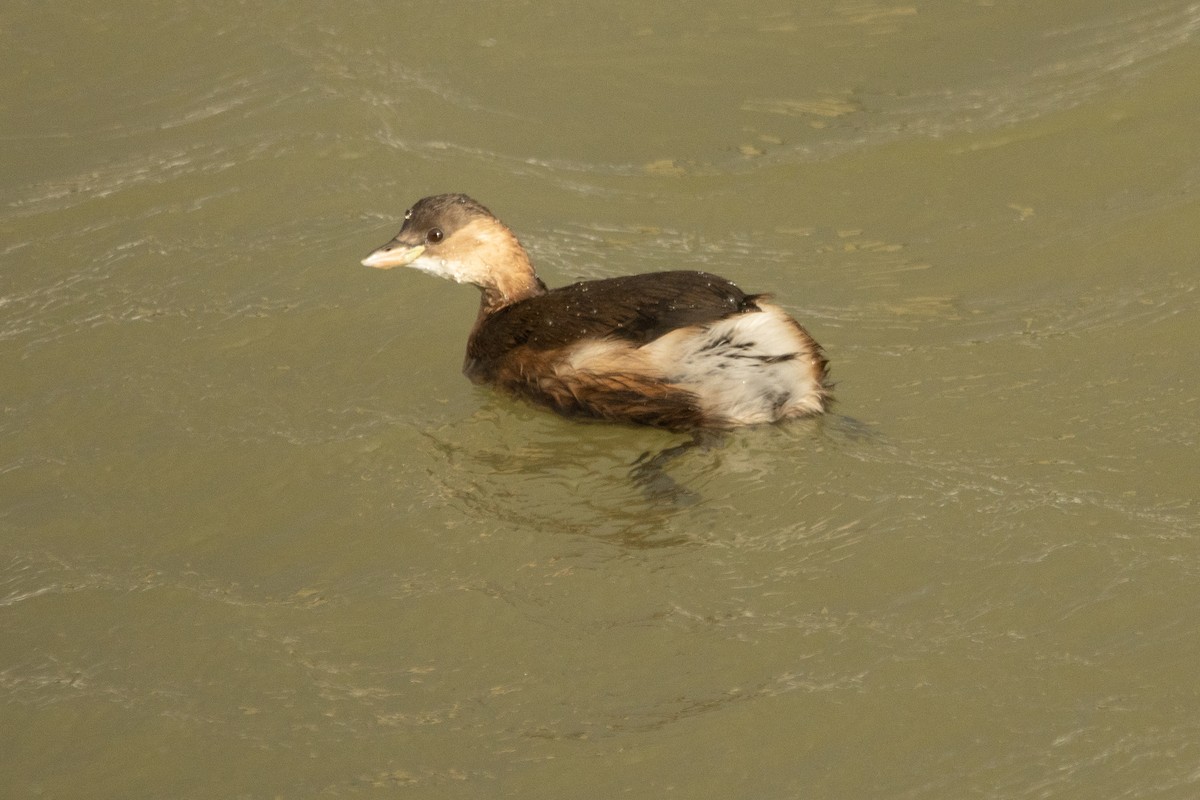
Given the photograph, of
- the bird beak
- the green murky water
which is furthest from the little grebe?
the bird beak

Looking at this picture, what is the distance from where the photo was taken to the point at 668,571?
4.37 metres

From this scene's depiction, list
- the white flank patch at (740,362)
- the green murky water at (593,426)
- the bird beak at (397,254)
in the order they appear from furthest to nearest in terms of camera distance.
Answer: the bird beak at (397,254) → the white flank patch at (740,362) → the green murky water at (593,426)

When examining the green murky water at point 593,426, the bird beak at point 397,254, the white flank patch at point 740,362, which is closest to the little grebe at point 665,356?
the white flank patch at point 740,362

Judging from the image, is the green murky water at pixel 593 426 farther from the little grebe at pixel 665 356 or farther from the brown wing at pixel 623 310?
the brown wing at pixel 623 310

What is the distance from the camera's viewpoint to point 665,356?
193 inches

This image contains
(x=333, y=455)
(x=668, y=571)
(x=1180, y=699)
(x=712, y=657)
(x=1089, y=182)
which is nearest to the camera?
(x=1180, y=699)

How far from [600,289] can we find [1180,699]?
2.23 m

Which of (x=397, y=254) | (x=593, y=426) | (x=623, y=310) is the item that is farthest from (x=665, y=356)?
(x=397, y=254)

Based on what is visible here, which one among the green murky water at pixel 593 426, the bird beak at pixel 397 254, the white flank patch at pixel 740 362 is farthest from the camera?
the bird beak at pixel 397 254

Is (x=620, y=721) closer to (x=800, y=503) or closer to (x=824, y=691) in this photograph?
(x=824, y=691)

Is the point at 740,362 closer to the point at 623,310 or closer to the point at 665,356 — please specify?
the point at 665,356

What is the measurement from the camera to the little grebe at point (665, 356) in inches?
193

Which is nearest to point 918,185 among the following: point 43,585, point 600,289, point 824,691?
point 600,289

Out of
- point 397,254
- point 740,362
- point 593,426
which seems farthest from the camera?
point 397,254
